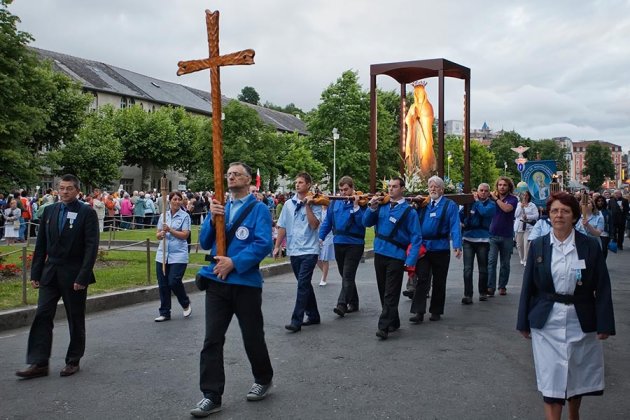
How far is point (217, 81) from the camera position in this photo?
212 inches

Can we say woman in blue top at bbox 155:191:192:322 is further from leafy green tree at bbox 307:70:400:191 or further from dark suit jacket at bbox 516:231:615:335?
leafy green tree at bbox 307:70:400:191

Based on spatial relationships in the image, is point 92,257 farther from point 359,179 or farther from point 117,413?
A: point 359,179

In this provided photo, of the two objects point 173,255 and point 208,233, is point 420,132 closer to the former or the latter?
point 173,255

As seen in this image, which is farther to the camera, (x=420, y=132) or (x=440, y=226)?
(x=420, y=132)

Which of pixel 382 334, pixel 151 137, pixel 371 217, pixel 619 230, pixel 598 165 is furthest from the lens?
pixel 598 165

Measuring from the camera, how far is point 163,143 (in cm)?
5247

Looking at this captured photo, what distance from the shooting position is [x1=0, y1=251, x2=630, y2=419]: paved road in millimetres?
5160

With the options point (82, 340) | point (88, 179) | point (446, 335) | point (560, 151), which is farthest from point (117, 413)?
point (560, 151)

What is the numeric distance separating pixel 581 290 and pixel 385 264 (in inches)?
152

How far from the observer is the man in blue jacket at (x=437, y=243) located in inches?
355

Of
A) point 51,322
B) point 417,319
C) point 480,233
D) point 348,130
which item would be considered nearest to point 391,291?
point 417,319

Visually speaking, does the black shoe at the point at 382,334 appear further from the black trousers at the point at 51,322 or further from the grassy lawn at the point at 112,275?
the grassy lawn at the point at 112,275

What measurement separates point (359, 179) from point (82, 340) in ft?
164

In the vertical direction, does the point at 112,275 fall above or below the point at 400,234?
below
